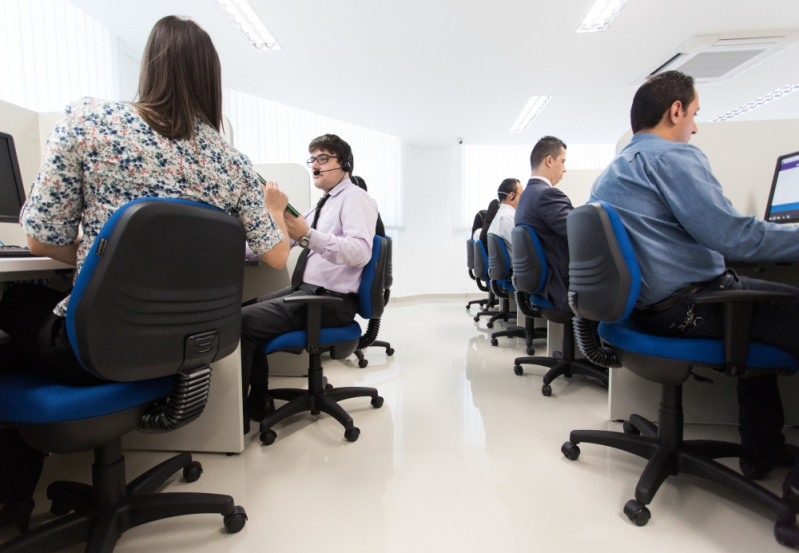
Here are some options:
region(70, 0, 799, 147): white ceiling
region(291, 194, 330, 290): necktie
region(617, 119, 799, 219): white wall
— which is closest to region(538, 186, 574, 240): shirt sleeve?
region(617, 119, 799, 219): white wall

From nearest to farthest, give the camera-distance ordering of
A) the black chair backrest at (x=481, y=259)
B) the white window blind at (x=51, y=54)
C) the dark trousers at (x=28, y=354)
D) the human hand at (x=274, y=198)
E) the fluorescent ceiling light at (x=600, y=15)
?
1. the dark trousers at (x=28, y=354)
2. the human hand at (x=274, y=198)
3. the white window blind at (x=51, y=54)
4. the fluorescent ceiling light at (x=600, y=15)
5. the black chair backrest at (x=481, y=259)

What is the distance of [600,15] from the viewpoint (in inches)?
117

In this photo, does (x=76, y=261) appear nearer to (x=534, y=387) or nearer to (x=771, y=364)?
(x=771, y=364)

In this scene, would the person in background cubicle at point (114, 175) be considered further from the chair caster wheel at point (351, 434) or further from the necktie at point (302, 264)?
the chair caster wheel at point (351, 434)

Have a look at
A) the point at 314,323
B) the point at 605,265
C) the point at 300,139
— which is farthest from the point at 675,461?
the point at 300,139

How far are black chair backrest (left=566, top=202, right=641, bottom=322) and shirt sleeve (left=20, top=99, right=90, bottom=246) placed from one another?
1.23 metres

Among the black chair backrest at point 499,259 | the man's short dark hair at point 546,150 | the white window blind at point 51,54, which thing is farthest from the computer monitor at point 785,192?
the white window blind at point 51,54

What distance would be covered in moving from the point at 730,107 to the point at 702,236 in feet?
17.3

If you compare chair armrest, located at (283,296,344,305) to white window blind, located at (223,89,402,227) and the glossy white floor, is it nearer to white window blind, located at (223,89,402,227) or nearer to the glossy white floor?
the glossy white floor

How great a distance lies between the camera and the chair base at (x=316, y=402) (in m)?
1.52

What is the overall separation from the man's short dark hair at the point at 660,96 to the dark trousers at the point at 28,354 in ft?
5.46

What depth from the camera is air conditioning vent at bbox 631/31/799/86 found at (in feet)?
10.5

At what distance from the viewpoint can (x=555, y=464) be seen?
1350 mm

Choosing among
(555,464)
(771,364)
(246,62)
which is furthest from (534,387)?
(246,62)
